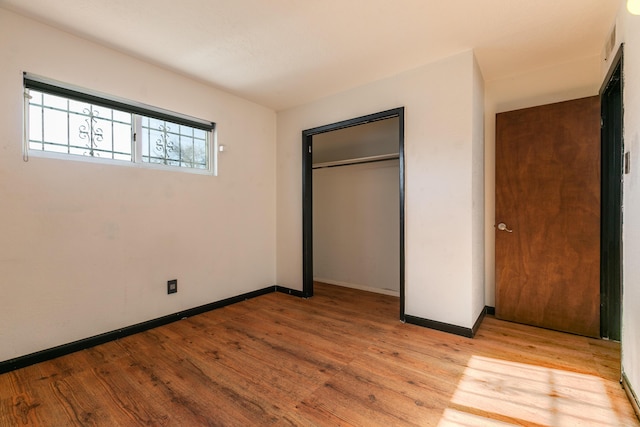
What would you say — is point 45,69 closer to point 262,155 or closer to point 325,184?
point 262,155

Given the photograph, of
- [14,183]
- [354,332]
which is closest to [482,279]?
[354,332]

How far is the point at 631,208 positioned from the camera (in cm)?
171

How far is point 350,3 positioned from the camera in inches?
78.2

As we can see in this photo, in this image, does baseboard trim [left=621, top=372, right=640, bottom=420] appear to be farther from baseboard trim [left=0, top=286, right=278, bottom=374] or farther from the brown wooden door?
baseboard trim [left=0, top=286, right=278, bottom=374]

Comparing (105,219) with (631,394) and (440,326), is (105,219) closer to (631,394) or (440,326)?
(440,326)

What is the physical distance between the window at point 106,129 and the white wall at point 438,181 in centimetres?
211

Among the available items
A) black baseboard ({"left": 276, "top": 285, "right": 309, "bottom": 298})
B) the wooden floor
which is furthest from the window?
black baseboard ({"left": 276, "top": 285, "right": 309, "bottom": 298})

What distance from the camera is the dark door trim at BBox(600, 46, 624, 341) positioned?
249cm

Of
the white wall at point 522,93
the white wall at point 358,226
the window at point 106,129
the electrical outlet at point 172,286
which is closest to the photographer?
the window at point 106,129

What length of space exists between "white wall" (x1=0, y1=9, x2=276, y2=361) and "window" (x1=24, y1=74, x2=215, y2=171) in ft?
0.35

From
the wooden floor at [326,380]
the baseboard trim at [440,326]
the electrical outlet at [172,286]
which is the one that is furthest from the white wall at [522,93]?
the electrical outlet at [172,286]

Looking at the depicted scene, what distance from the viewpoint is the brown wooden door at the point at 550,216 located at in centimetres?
262

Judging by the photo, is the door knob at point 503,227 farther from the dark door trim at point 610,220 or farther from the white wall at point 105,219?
the white wall at point 105,219

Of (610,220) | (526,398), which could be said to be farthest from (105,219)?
(610,220)
